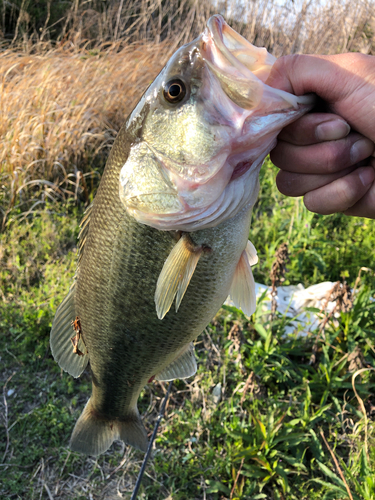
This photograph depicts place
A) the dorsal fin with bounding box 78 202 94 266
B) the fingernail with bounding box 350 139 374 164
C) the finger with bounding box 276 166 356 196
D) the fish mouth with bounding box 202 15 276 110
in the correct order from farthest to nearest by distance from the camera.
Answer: the dorsal fin with bounding box 78 202 94 266 < the finger with bounding box 276 166 356 196 < the fingernail with bounding box 350 139 374 164 < the fish mouth with bounding box 202 15 276 110

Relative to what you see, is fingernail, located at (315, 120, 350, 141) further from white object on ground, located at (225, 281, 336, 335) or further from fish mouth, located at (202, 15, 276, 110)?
white object on ground, located at (225, 281, 336, 335)

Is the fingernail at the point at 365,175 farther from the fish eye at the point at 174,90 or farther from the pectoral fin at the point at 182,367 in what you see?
the pectoral fin at the point at 182,367

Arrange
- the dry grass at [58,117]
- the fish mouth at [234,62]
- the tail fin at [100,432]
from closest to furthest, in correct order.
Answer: the fish mouth at [234,62] < the tail fin at [100,432] < the dry grass at [58,117]

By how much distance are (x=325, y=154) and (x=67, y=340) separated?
3.93ft

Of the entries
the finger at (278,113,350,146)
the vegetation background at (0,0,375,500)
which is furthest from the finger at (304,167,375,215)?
the vegetation background at (0,0,375,500)

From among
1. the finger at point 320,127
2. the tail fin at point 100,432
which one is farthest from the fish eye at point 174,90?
the tail fin at point 100,432

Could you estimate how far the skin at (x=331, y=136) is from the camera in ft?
3.68

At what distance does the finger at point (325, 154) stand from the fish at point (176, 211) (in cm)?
16

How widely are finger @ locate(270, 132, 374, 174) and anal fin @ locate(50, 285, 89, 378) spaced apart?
0.94 meters

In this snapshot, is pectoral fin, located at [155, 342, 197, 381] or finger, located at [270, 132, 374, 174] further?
pectoral fin, located at [155, 342, 197, 381]

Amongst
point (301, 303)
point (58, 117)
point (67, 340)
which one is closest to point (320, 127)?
point (67, 340)

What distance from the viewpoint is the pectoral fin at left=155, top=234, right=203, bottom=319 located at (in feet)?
3.85

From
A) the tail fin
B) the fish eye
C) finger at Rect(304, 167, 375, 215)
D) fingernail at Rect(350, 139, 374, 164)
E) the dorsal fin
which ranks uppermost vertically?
the fish eye

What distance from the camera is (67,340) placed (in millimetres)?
1659
